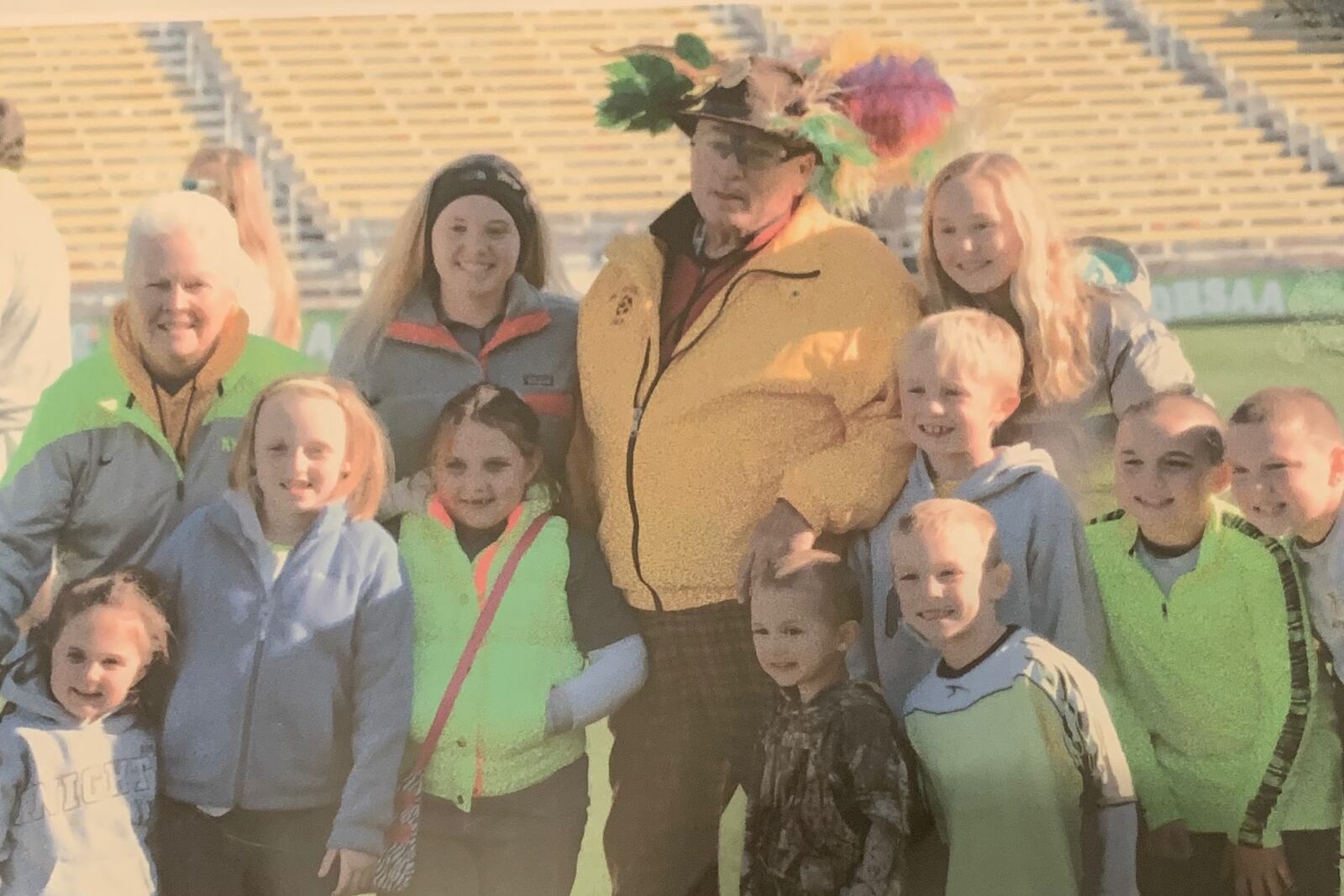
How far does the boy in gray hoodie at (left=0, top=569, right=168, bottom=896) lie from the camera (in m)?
2.13

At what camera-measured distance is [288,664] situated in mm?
2168

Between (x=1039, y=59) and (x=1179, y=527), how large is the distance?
32.1 inches

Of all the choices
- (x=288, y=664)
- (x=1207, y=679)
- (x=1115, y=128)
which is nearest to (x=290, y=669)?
(x=288, y=664)

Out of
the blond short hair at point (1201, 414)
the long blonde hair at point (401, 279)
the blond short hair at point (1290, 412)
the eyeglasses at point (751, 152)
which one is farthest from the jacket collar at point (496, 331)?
the blond short hair at point (1290, 412)

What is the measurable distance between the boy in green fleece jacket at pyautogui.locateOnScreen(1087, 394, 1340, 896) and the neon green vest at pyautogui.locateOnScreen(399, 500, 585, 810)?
2.68 ft

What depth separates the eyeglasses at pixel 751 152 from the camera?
217 cm

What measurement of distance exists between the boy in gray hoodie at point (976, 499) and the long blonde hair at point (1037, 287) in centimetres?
3

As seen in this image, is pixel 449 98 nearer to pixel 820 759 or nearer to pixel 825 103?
pixel 825 103

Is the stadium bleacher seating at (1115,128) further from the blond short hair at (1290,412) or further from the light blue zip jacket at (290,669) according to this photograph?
the light blue zip jacket at (290,669)

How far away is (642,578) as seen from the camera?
2.17 meters

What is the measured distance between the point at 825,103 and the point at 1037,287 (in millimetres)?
423

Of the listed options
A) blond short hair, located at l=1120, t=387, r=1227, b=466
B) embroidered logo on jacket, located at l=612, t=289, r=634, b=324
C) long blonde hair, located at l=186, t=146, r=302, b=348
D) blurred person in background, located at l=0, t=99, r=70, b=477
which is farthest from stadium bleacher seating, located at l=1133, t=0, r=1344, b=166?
Result: blurred person in background, located at l=0, t=99, r=70, b=477

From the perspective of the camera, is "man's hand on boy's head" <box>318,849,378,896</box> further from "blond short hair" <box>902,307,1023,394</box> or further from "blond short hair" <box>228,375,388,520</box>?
"blond short hair" <box>902,307,1023,394</box>

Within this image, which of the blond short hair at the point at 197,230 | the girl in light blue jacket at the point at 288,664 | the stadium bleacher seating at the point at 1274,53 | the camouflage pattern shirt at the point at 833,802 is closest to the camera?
the camouflage pattern shirt at the point at 833,802
